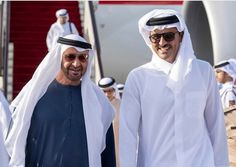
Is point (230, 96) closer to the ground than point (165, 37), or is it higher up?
closer to the ground

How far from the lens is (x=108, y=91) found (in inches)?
362

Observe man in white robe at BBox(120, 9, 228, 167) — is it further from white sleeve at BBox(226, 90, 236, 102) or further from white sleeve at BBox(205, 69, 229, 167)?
white sleeve at BBox(226, 90, 236, 102)

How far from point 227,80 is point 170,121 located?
463cm

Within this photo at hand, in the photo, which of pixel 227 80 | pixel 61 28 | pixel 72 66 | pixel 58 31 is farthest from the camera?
pixel 61 28

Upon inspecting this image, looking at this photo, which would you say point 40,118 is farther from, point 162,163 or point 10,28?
point 10,28

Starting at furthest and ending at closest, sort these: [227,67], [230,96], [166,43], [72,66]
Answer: [227,67]
[230,96]
[72,66]
[166,43]

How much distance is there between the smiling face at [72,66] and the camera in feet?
17.6

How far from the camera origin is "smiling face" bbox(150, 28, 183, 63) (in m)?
5.29

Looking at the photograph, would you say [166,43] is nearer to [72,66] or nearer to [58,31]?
[72,66]

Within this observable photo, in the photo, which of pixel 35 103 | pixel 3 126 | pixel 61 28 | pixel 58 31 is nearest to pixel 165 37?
pixel 35 103

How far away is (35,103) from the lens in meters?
5.41

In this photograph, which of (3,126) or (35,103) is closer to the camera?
(35,103)

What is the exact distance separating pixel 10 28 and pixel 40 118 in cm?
1402

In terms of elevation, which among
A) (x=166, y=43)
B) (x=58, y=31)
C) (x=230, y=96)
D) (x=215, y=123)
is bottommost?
(x=230, y=96)
